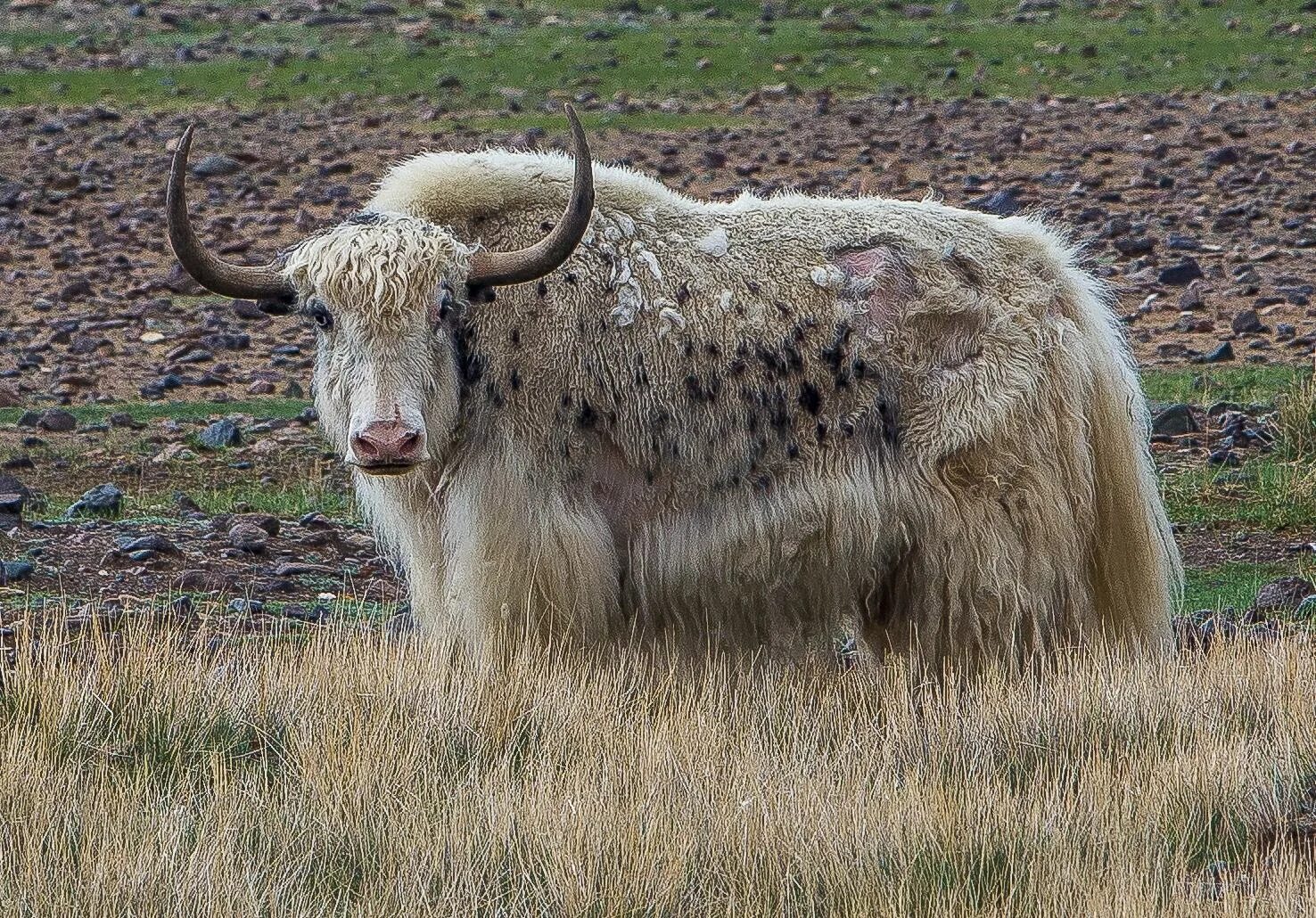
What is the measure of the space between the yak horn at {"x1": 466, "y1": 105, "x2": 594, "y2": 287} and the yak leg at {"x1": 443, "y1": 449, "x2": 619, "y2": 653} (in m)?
0.53

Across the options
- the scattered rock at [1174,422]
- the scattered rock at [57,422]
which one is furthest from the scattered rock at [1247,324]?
the scattered rock at [57,422]

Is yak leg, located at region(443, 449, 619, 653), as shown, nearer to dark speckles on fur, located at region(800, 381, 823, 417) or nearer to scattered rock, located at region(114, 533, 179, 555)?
dark speckles on fur, located at region(800, 381, 823, 417)

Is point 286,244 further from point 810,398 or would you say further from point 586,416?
point 810,398

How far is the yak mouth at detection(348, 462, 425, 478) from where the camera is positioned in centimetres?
532

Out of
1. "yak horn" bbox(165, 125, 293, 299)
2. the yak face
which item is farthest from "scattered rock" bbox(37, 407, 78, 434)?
the yak face

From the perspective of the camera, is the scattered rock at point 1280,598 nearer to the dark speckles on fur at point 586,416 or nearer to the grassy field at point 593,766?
the grassy field at point 593,766

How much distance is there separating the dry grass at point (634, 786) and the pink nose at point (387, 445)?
0.54 meters

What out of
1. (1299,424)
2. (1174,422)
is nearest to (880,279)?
(1299,424)

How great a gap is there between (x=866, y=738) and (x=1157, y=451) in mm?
4705

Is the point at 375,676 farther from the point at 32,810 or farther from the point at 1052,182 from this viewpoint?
the point at 1052,182

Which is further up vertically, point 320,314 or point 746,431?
point 320,314

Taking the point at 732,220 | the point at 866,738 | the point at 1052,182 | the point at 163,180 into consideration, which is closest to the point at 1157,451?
the point at 732,220

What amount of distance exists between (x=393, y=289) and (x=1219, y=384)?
20.2ft

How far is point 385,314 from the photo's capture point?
5625mm
